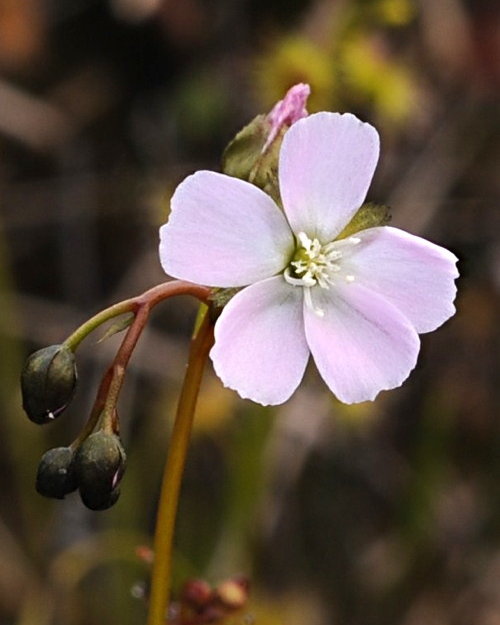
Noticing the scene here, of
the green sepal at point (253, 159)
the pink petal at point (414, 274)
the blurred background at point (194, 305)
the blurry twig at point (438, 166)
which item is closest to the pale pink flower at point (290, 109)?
the green sepal at point (253, 159)

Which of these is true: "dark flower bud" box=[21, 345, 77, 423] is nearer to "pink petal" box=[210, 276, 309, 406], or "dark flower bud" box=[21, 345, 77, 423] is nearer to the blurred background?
"pink petal" box=[210, 276, 309, 406]

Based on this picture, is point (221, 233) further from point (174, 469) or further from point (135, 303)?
point (174, 469)

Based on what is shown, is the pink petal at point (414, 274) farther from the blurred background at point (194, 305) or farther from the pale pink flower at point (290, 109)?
the blurred background at point (194, 305)

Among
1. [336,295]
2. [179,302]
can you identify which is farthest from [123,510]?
[336,295]

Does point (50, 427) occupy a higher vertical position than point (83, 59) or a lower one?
lower

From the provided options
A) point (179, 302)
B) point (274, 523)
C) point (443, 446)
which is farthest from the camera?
point (179, 302)

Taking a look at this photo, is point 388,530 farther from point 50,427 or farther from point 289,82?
point 289,82
